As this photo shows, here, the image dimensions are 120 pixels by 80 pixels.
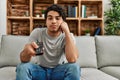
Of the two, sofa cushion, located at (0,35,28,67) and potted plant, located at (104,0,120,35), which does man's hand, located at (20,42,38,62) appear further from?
potted plant, located at (104,0,120,35)

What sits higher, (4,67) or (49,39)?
(49,39)

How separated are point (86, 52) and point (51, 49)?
0.74 meters

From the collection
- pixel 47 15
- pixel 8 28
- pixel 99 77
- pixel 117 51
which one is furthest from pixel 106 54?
pixel 8 28

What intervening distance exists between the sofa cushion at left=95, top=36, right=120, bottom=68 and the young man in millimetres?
817

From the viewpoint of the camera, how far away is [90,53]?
2.97 m

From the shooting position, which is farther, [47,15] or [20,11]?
[20,11]

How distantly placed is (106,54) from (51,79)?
114 centimetres

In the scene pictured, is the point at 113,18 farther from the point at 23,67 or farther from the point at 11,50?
the point at 23,67

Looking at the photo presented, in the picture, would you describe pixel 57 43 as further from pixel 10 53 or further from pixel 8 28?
pixel 8 28

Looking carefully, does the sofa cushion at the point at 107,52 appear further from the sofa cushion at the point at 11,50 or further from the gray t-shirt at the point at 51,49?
the sofa cushion at the point at 11,50

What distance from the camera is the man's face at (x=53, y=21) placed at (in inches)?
92.2

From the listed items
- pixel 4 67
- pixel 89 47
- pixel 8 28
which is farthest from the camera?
pixel 8 28

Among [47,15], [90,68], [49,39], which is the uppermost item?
[47,15]

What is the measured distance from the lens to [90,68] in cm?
288
